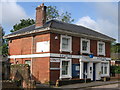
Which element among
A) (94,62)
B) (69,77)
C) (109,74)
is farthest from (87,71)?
(109,74)

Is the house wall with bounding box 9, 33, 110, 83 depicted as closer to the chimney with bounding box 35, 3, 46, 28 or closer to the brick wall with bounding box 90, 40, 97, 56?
the brick wall with bounding box 90, 40, 97, 56

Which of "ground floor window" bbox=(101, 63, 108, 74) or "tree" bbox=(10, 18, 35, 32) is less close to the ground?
"tree" bbox=(10, 18, 35, 32)

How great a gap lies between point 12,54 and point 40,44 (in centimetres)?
540

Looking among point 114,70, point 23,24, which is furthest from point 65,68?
point 23,24

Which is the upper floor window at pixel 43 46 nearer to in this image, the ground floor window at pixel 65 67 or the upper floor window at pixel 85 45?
the ground floor window at pixel 65 67

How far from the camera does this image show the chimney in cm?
2162

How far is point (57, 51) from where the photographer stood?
66.0 ft

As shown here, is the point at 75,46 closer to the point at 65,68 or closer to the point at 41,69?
the point at 65,68

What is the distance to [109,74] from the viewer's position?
26.5m

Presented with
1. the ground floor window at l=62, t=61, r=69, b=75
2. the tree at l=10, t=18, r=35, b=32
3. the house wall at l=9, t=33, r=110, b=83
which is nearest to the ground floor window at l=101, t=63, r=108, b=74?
the house wall at l=9, t=33, r=110, b=83

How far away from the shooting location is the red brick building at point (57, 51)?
778 inches

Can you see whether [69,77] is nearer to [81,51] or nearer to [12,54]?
[81,51]

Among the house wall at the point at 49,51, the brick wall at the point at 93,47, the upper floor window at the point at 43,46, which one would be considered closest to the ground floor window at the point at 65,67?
the house wall at the point at 49,51

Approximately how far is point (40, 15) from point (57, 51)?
4.62m
